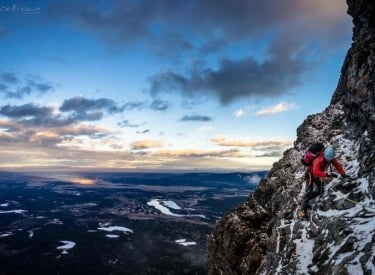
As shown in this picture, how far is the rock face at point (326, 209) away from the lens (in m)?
16.1

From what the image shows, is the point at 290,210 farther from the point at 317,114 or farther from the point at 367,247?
the point at 317,114

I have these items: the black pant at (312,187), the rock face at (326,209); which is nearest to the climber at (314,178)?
the black pant at (312,187)

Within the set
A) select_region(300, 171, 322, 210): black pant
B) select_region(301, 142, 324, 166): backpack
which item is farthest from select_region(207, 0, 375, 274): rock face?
select_region(301, 142, 324, 166): backpack

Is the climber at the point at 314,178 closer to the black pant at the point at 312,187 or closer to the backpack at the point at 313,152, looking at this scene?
the black pant at the point at 312,187

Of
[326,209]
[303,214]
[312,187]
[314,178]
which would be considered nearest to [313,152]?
[314,178]

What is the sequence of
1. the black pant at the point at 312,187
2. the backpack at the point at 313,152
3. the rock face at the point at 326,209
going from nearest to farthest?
the rock face at the point at 326,209 < the backpack at the point at 313,152 < the black pant at the point at 312,187

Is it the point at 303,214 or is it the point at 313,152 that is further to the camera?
the point at 303,214

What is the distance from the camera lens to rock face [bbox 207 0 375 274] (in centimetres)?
1612

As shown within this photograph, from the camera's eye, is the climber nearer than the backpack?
Yes

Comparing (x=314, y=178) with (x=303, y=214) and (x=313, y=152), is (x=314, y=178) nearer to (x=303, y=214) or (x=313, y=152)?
(x=313, y=152)

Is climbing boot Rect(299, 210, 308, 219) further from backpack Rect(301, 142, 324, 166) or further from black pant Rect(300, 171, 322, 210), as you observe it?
backpack Rect(301, 142, 324, 166)

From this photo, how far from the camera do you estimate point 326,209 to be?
19141mm

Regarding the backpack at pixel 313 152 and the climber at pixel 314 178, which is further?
the backpack at pixel 313 152

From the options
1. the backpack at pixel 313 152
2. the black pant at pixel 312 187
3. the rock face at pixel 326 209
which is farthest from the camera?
the black pant at pixel 312 187
